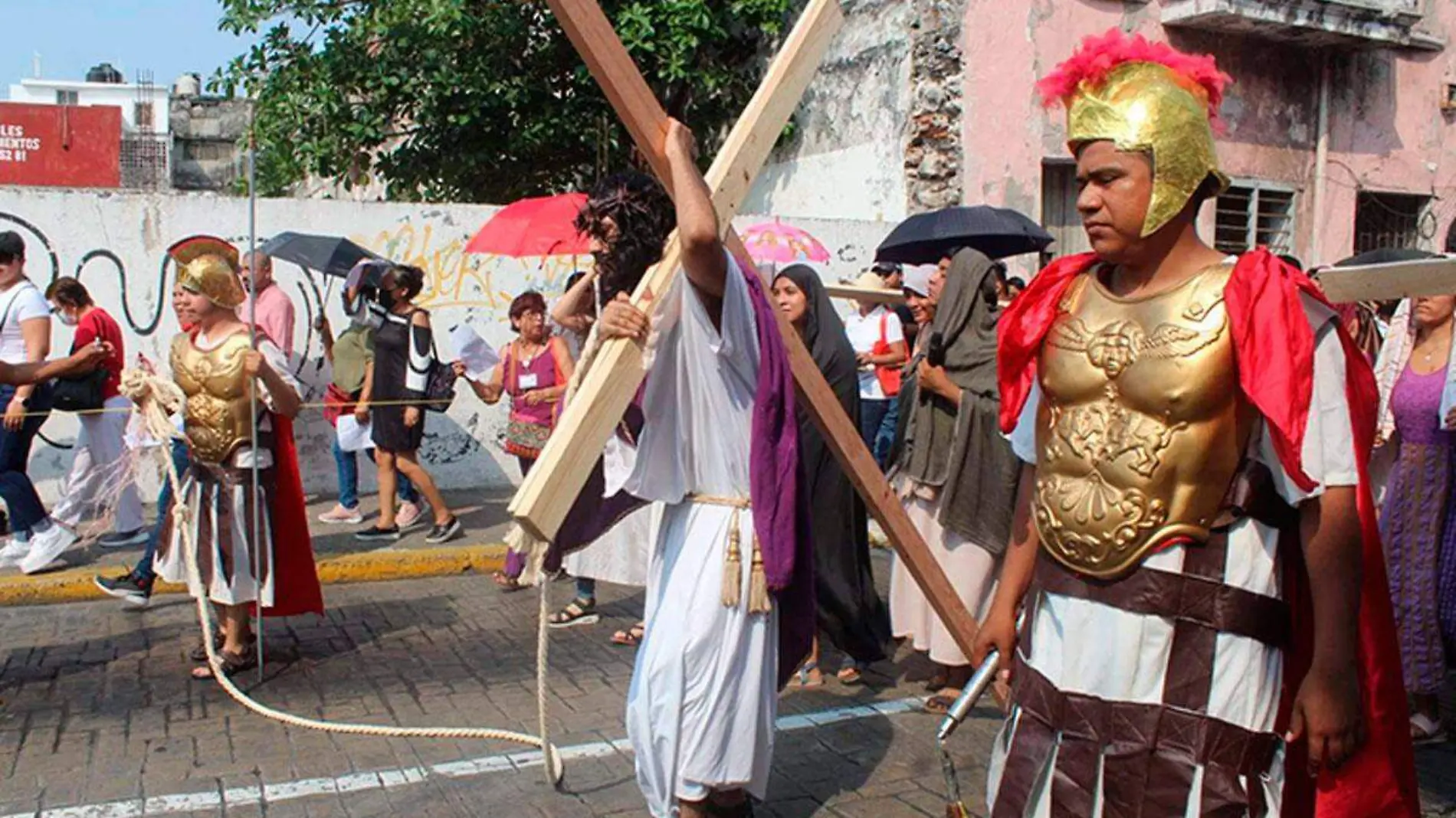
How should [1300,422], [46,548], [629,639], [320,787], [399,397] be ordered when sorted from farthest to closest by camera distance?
[399,397]
[46,548]
[629,639]
[320,787]
[1300,422]

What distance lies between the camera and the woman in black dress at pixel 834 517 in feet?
18.6

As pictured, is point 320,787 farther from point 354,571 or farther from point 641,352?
point 354,571

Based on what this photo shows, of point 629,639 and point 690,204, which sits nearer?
point 690,204

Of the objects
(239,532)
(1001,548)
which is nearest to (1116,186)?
(1001,548)

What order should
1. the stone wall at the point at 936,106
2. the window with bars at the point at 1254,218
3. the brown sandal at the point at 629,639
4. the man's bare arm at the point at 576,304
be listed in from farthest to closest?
1. the window with bars at the point at 1254,218
2. the stone wall at the point at 936,106
3. the brown sandal at the point at 629,639
4. the man's bare arm at the point at 576,304

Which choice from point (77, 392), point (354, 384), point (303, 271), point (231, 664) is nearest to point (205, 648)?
point (231, 664)

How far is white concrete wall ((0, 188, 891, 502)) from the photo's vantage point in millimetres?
9758

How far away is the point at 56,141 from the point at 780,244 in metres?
33.1

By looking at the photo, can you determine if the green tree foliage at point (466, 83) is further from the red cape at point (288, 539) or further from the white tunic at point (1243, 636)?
the white tunic at point (1243, 636)

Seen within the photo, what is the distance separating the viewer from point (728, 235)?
356 centimetres

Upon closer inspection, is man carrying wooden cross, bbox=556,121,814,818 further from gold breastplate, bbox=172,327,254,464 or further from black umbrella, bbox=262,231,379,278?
black umbrella, bbox=262,231,379,278

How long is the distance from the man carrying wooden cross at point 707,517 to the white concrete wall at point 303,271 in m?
7.62

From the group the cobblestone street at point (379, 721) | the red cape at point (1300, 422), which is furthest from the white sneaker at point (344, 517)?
the red cape at point (1300, 422)

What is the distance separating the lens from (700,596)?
3.60 meters
